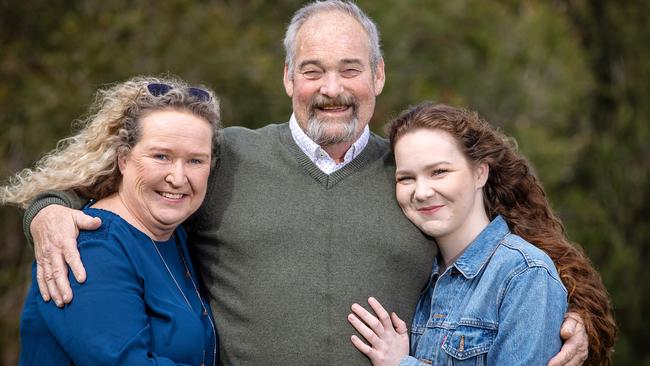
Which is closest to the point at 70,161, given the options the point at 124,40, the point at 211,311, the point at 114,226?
the point at 114,226

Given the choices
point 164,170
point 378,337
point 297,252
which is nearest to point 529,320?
point 378,337

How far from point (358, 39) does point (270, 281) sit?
43.4 inches

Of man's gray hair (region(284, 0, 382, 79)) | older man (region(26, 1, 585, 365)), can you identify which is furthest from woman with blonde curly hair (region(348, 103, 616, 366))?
man's gray hair (region(284, 0, 382, 79))

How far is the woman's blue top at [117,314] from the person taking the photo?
2.75 metres

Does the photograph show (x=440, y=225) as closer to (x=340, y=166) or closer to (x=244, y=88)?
(x=340, y=166)

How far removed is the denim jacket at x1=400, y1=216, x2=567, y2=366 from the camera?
305cm

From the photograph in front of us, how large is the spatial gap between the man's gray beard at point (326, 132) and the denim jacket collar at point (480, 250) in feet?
2.27

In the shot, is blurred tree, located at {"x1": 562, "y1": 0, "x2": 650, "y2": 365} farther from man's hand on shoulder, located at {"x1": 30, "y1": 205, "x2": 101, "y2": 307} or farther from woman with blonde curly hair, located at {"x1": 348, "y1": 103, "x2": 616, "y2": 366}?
man's hand on shoulder, located at {"x1": 30, "y1": 205, "x2": 101, "y2": 307}

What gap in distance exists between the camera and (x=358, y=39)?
3.63 metres

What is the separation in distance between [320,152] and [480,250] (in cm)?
78

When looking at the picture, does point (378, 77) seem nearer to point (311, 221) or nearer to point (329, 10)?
point (329, 10)

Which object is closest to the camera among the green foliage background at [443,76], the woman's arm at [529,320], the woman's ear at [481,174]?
the woman's arm at [529,320]

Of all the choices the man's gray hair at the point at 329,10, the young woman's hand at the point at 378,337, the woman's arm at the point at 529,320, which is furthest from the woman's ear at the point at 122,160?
the woman's arm at the point at 529,320

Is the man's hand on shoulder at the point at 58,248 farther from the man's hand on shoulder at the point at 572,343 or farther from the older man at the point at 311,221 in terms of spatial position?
the man's hand on shoulder at the point at 572,343
